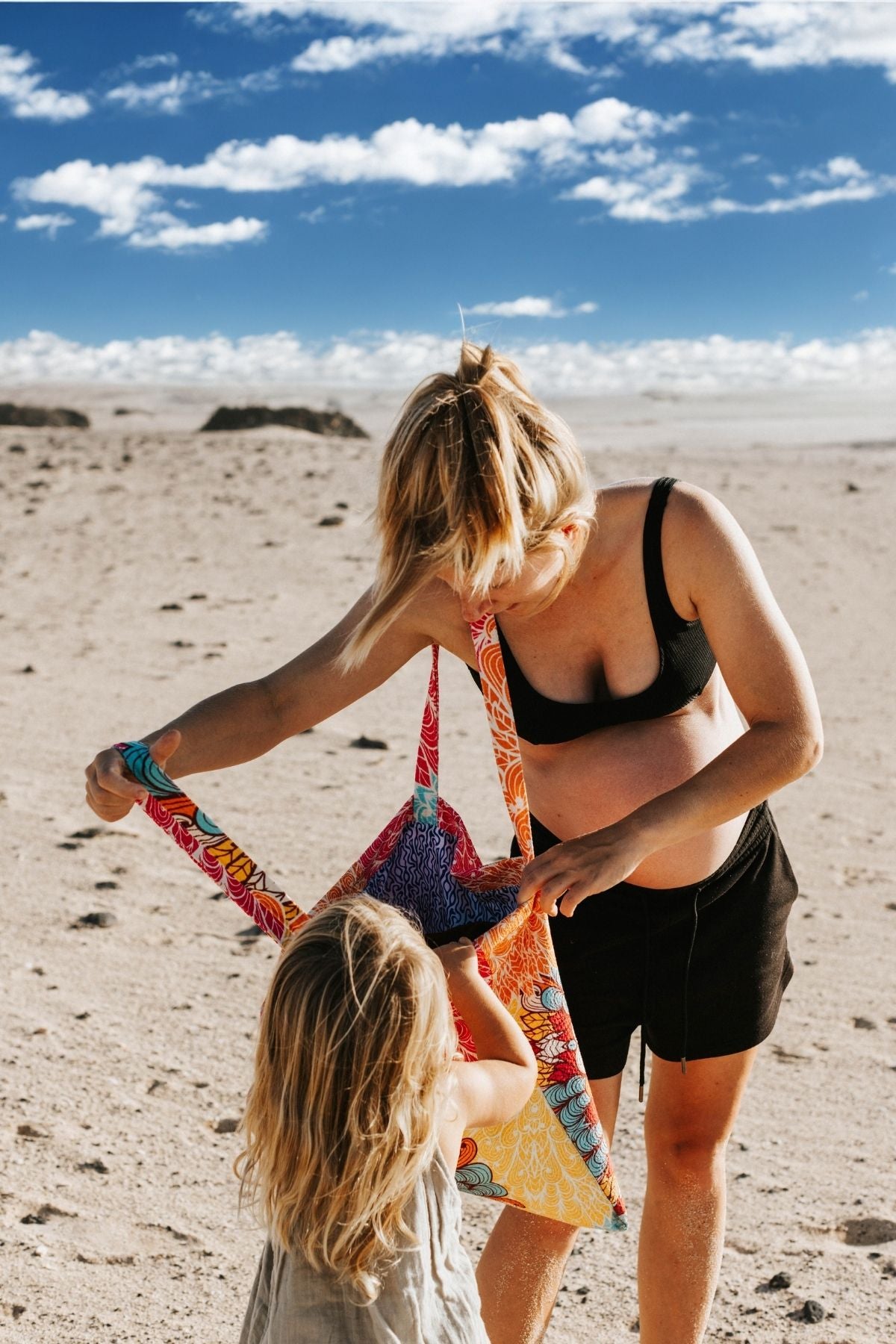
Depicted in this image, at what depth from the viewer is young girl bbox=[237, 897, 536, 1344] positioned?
1688mm

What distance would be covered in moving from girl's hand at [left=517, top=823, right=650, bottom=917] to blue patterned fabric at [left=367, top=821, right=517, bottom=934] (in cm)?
24

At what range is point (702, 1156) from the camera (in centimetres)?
239

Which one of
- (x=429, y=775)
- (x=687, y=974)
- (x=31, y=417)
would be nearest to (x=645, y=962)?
(x=687, y=974)

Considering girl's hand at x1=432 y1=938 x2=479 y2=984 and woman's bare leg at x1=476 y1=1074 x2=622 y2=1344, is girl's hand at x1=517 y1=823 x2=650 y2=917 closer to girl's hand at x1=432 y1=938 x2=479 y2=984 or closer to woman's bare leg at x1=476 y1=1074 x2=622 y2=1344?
girl's hand at x1=432 y1=938 x2=479 y2=984

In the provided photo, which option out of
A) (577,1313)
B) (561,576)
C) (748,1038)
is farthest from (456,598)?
(577,1313)

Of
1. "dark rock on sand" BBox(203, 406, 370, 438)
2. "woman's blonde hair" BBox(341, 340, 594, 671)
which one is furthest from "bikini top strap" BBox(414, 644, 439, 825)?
"dark rock on sand" BBox(203, 406, 370, 438)

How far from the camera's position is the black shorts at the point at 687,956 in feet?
7.65

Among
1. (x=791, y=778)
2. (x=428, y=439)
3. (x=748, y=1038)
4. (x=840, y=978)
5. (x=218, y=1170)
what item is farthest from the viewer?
(x=840, y=978)

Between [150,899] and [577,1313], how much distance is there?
2.39 m

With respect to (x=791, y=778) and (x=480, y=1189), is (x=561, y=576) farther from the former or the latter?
(x=480, y=1189)

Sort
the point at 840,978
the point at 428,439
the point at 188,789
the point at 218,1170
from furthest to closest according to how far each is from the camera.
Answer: the point at 188,789
the point at 840,978
the point at 218,1170
the point at 428,439

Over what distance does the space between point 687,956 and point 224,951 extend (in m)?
2.39

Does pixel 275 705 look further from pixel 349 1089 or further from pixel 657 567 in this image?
pixel 349 1089

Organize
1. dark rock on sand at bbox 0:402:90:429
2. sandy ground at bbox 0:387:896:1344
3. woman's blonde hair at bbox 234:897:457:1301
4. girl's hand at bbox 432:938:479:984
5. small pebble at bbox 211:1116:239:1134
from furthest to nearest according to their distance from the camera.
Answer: dark rock on sand at bbox 0:402:90:429 → small pebble at bbox 211:1116:239:1134 → sandy ground at bbox 0:387:896:1344 → girl's hand at bbox 432:938:479:984 → woman's blonde hair at bbox 234:897:457:1301
